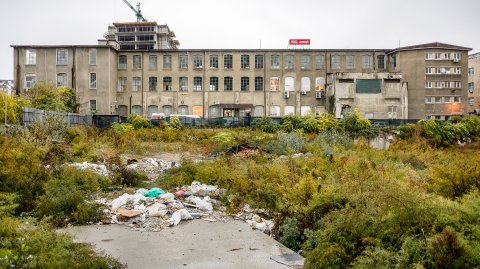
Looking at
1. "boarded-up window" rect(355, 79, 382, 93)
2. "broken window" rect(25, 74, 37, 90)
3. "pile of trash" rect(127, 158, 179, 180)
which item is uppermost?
"broken window" rect(25, 74, 37, 90)

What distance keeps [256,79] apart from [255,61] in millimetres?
2100

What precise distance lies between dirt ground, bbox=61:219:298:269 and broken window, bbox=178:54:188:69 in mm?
43310

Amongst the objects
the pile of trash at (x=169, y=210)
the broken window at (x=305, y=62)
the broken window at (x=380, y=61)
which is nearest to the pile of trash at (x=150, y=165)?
the pile of trash at (x=169, y=210)

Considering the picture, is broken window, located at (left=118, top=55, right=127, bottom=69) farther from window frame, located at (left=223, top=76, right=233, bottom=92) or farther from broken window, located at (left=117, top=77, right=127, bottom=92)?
window frame, located at (left=223, top=76, right=233, bottom=92)

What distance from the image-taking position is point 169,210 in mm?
8914

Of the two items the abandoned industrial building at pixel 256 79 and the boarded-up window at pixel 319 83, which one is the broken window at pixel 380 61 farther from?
the boarded-up window at pixel 319 83

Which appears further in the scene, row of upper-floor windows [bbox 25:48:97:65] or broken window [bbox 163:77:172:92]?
broken window [bbox 163:77:172:92]

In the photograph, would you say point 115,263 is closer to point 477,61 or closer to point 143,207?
point 143,207

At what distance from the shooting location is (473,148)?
3133 cm

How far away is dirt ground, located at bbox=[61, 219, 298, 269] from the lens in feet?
19.7

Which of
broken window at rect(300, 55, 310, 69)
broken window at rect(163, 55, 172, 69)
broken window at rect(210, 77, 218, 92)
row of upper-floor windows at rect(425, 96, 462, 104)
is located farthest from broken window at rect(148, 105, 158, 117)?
row of upper-floor windows at rect(425, 96, 462, 104)

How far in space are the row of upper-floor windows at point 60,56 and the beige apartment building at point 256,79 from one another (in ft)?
0.36

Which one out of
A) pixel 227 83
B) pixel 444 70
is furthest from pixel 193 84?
pixel 444 70

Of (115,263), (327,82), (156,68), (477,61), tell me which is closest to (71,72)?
(156,68)
